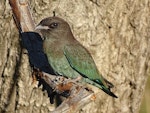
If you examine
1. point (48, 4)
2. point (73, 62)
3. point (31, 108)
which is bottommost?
point (31, 108)

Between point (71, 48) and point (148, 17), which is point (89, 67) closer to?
point (71, 48)

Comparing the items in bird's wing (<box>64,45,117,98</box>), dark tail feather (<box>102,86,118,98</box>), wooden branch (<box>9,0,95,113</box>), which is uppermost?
wooden branch (<box>9,0,95,113</box>)

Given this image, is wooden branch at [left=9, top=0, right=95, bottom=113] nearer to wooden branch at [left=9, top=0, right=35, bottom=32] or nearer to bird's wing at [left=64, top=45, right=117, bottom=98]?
wooden branch at [left=9, top=0, right=35, bottom=32]

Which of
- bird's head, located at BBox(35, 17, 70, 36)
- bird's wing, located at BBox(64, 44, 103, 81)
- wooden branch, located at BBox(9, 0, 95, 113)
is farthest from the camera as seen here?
bird's wing, located at BBox(64, 44, 103, 81)

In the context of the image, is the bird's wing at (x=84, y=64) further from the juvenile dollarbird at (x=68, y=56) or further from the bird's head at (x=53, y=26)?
the bird's head at (x=53, y=26)

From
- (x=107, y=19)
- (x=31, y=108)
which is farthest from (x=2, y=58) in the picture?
(x=107, y=19)

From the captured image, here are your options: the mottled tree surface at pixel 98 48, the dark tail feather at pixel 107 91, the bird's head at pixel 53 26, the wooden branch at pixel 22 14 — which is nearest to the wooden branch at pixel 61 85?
Result: the wooden branch at pixel 22 14

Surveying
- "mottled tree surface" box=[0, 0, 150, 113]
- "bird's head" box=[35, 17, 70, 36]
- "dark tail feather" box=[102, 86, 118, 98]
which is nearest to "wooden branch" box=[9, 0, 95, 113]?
"bird's head" box=[35, 17, 70, 36]
